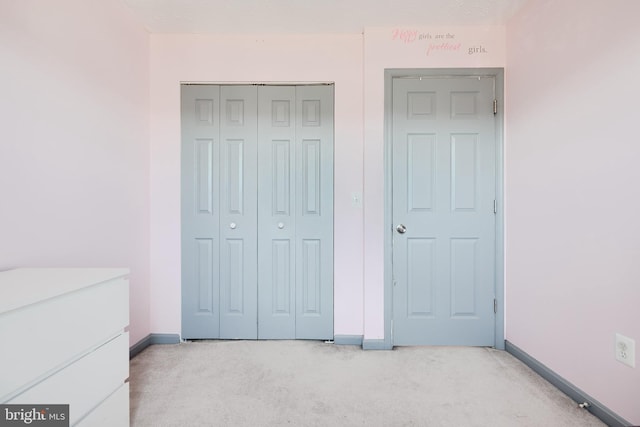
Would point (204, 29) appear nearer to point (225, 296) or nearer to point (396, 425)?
point (225, 296)

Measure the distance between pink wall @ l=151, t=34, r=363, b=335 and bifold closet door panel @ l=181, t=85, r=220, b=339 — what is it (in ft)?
0.23

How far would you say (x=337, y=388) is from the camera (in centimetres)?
165

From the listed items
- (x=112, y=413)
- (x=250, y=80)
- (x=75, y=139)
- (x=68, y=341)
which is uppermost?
(x=250, y=80)

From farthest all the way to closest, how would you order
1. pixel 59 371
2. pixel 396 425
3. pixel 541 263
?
1. pixel 541 263
2. pixel 396 425
3. pixel 59 371

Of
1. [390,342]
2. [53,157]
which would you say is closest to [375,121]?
[390,342]

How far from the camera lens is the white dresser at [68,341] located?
Answer: 0.81 m

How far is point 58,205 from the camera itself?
4.80ft

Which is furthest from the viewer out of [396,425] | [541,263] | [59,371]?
[541,263]

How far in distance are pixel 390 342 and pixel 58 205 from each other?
2309mm

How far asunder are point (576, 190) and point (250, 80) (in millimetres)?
2331

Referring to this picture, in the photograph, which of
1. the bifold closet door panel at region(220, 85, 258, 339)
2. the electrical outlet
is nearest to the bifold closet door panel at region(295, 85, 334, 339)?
the bifold closet door panel at region(220, 85, 258, 339)

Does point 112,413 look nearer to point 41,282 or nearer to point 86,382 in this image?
point 86,382

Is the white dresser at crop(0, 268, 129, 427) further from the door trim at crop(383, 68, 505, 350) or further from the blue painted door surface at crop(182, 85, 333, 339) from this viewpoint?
the door trim at crop(383, 68, 505, 350)

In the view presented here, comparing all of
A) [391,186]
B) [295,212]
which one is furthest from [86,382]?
[391,186]
